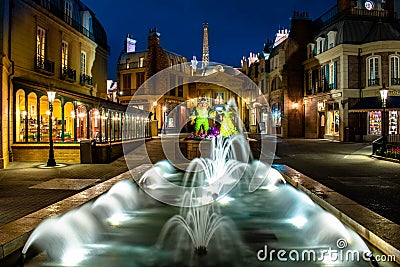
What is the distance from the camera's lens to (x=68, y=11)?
27156 mm

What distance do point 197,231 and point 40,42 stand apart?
19.7 metres

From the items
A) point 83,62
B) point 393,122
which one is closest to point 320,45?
point 393,122

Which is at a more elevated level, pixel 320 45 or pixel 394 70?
pixel 320 45

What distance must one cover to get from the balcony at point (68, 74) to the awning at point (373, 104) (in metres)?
23.5

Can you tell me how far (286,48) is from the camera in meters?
43.9

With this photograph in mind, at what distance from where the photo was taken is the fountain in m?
6.08

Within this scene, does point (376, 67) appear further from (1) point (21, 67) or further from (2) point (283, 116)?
(1) point (21, 67)

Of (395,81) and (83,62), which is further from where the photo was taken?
(395,81)

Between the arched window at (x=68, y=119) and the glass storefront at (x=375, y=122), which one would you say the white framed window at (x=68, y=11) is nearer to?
the arched window at (x=68, y=119)

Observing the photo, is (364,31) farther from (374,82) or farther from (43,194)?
(43,194)

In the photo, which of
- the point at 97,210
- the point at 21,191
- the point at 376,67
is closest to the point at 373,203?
the point at 97,210

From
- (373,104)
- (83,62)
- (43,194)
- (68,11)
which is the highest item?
(68,11)

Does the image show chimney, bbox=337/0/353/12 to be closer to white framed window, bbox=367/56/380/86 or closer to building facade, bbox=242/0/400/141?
building facade, bbox=242/0/400/141

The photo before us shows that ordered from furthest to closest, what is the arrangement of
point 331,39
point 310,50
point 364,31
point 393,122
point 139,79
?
point 139,79 → point 310,50 → point 331,39 → point 364,31 → point 393,122
